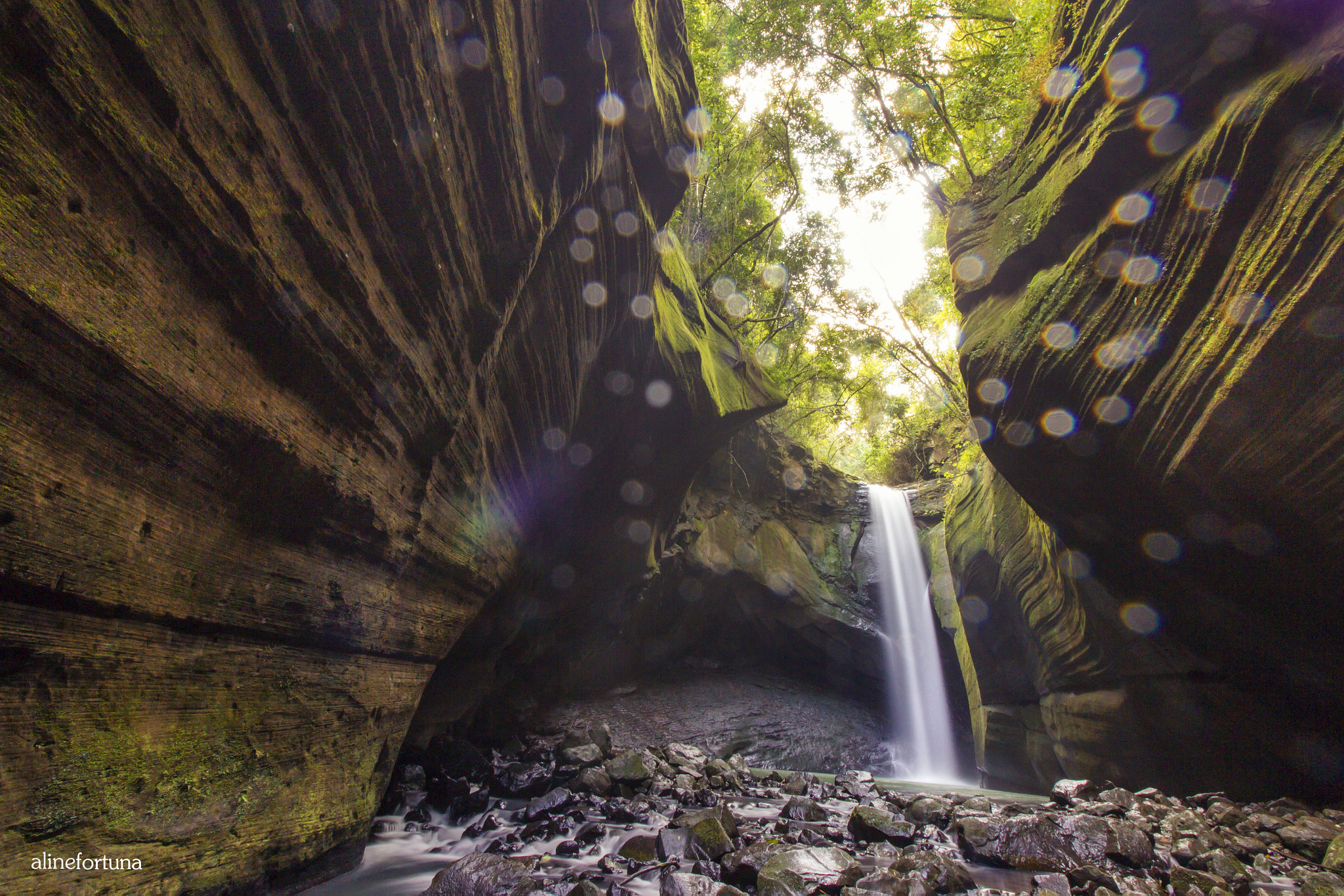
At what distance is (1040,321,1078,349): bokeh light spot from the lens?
6008 mm

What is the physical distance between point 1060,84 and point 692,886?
9.47 meters

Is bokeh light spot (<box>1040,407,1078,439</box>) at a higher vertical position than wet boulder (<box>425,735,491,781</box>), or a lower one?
higher

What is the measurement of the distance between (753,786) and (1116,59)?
375 inches

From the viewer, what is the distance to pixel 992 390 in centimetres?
738

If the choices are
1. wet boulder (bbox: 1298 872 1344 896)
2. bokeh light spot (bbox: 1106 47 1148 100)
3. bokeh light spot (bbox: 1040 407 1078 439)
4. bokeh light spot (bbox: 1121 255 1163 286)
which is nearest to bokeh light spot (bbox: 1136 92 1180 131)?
bokeh light spot (bbox: 1106 47 1148 100)

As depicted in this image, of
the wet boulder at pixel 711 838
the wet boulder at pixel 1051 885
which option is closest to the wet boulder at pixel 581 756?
the wet boulder at pixel 711 838

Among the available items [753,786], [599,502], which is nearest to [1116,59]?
[599,502]

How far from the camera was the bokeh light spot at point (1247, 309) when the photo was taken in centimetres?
404

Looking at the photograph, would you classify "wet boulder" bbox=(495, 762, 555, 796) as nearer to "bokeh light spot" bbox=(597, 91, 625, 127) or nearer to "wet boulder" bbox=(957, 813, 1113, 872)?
"wet boulder" bbox=(957, 813, 1113, 872)

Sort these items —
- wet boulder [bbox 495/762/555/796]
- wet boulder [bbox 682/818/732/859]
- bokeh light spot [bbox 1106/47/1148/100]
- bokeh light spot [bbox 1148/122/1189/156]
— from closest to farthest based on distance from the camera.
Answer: wet boulder [bbox 682/818/732/859] < bokeh light spot [bbox 1148/122/1189/156] < bokeh light spot [bbox 1106/47/1148/100] < wet boulder [bbox 495/762/555/796]

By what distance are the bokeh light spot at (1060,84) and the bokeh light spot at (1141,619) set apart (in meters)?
6.43

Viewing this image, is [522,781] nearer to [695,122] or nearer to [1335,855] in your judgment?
[1335,855]

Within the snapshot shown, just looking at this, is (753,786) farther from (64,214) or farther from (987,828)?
(64,214)

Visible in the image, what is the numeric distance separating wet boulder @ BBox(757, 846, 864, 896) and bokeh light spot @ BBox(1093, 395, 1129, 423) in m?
4.84
